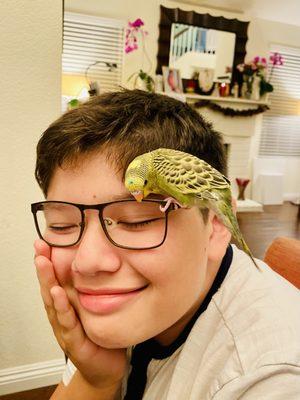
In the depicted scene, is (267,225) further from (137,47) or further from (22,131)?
(22,131)

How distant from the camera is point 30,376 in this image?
1.84 meters

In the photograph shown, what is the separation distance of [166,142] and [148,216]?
0.19 metres

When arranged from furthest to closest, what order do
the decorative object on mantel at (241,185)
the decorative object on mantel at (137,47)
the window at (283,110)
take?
the window at (283,110) → the decorative object on mantel at (241,185) → the decorative object on mantel at (137,47)

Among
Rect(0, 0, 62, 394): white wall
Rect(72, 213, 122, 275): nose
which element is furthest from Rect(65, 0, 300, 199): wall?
Rect(72, 213, 122, 275): nose

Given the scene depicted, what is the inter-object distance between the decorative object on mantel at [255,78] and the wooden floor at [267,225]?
2.16 meters

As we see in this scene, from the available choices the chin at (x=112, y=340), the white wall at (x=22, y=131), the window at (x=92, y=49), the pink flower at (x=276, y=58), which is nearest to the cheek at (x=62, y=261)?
the chin at (x=112, y=340)

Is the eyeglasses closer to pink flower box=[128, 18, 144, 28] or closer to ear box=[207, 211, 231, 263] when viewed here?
ear box=[207, 211, 231, 263]

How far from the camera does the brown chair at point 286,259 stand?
108cm

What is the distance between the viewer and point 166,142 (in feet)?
2.46

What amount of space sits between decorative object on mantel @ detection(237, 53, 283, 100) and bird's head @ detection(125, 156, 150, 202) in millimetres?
6017

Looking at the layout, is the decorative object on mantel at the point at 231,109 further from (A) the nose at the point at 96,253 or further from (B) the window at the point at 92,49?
(A) the nose at the point at 96,253

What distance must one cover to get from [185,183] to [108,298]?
29 cm

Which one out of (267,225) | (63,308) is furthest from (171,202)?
(267,225)

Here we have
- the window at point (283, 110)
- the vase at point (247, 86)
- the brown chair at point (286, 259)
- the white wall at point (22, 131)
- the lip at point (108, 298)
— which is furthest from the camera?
the window at point (283, 110)
